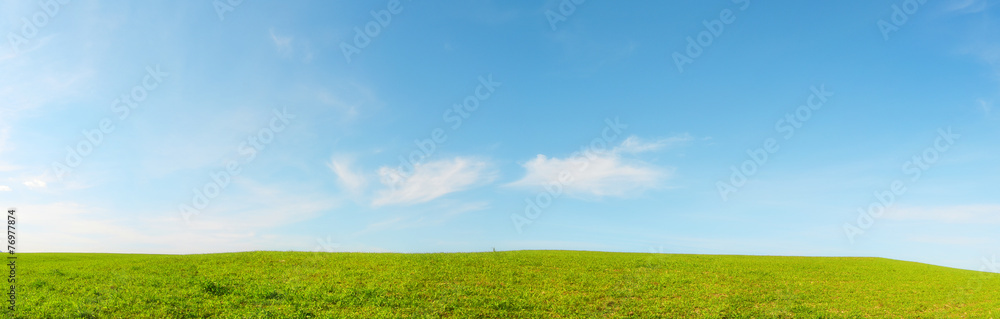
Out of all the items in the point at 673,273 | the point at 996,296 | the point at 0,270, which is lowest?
the point at 996,296

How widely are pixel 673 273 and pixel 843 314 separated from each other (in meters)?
11.0

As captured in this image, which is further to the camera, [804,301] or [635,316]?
[804,301]

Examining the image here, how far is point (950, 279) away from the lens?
41.9 metres

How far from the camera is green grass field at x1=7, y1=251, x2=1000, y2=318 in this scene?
943 inches

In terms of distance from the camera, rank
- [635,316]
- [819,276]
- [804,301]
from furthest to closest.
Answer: [819,276], [804,301], [635,316]

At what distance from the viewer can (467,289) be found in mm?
28641

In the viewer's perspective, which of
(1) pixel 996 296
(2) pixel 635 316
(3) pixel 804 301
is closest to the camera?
(2) pixel 635 316

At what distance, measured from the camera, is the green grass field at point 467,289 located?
78.6ft

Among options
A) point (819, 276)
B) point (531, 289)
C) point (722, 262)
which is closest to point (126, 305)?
point (531, 289)

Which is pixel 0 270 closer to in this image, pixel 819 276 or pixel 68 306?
pixel 68 306

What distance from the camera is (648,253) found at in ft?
180

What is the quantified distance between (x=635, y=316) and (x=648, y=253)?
31.1 metres

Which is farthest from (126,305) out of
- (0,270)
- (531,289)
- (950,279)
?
(950,279)

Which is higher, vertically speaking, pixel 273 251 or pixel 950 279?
pixel 273 251
